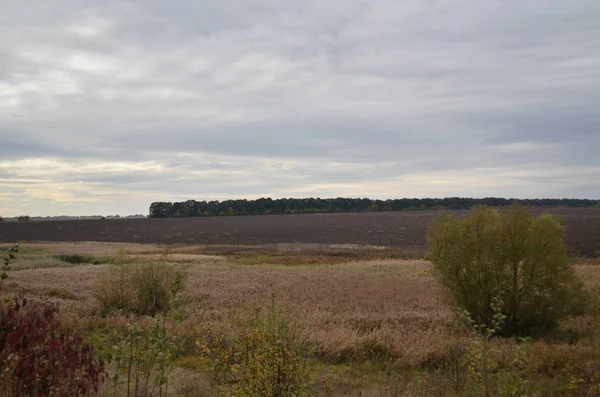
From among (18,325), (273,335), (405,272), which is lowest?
(405,272)

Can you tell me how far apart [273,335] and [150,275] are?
14.3 metres

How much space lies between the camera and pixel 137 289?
1980 cm

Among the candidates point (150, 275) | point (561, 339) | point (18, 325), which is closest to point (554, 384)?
point (561, 339)

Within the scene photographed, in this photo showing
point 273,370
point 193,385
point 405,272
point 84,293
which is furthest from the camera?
point 405,272

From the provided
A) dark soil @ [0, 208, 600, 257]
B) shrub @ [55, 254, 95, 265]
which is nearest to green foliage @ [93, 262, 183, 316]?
shrub @ [55, 254, 95, 265]

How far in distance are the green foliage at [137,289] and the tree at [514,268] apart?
10079mm

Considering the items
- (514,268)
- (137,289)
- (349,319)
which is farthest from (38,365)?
(137,289)

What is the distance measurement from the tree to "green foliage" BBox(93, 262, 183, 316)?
10079 millimetres

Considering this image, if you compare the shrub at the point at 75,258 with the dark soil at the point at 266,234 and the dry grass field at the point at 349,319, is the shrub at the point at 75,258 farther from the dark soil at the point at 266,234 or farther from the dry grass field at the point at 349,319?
the dark soil at the point at 266,234

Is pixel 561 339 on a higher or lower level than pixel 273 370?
lower

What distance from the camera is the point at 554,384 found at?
10.6 metres

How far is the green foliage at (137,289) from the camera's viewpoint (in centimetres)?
1864

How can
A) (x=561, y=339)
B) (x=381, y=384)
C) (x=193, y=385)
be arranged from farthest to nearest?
(x=561, y=339), (x=381, y=384), (x=193, y=385)

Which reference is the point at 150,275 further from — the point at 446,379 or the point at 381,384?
the point at 446,379
